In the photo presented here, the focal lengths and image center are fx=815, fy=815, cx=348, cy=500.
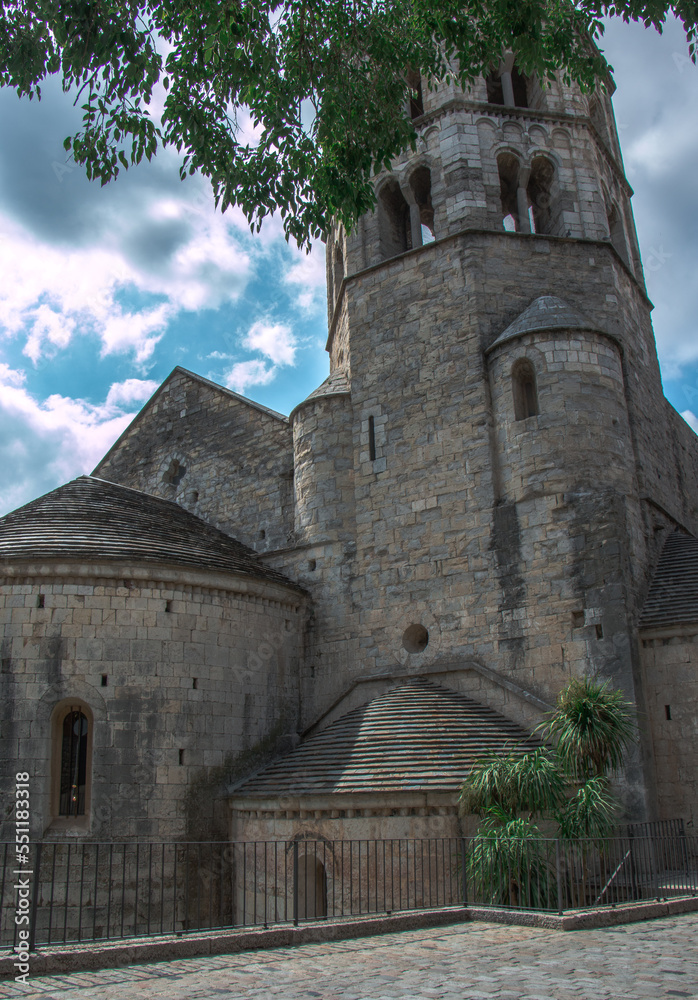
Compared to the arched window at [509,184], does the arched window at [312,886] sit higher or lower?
lower

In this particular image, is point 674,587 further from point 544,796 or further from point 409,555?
point 544,796

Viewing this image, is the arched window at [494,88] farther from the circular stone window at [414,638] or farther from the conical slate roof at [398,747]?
the conical slate roof at [398,747]

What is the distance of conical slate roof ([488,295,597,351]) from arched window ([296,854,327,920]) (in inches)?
422

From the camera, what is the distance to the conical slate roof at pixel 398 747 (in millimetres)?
13234

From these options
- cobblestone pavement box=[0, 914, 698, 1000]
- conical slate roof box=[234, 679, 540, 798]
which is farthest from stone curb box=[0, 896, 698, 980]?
conical slate roof box=[234, 679, 540, 798]

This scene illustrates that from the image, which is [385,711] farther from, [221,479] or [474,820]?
[221,479]

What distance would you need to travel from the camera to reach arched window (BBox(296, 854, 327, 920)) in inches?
530

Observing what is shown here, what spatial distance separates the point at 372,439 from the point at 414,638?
4747 mm

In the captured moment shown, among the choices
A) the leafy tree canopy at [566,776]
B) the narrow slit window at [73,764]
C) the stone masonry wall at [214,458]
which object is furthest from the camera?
the stone masonry wall at [214,458]

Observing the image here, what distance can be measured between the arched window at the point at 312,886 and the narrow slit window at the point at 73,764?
400cm

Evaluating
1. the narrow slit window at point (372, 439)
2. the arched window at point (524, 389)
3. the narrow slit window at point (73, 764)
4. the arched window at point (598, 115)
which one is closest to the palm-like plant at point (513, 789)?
the narrow slit window at point (73, 764)

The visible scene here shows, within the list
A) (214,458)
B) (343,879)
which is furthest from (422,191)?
(343,879)

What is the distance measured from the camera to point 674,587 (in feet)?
50.8

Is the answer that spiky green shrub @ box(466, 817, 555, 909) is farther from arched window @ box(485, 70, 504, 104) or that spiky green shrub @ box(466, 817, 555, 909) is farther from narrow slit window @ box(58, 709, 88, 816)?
arched window @ box(485, 70, 504, 104)
